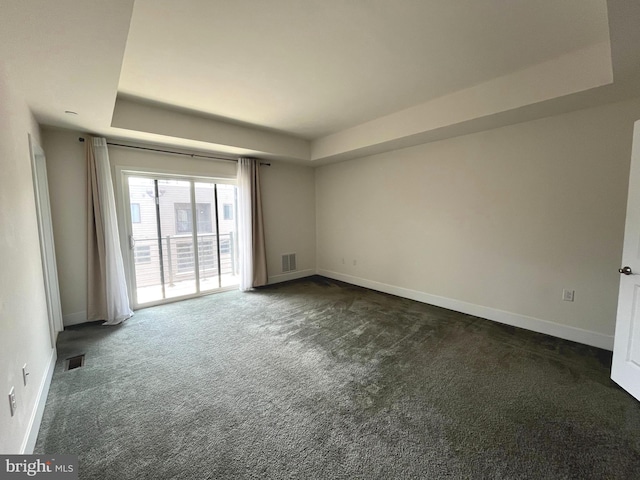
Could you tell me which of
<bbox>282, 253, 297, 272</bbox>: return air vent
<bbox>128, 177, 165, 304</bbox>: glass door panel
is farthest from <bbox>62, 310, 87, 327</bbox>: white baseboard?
<bbox>282, 253, 297, 272</bbox>: return air vent

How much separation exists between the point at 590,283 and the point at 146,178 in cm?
561

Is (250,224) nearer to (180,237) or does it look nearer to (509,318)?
(180,237)

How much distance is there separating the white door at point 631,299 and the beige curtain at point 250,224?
4446 millimetres

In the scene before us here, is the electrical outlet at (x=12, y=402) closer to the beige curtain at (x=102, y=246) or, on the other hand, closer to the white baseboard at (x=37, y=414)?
the white baseboard at (x=37, y=414)

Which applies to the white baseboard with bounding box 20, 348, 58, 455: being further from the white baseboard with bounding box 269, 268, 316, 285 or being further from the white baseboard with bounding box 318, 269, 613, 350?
the white baseboard with bounding box 318, 269, 613, 350

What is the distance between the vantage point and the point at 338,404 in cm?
196

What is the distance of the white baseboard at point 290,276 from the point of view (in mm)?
5293

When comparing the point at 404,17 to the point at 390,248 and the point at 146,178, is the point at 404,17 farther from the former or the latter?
the point at 146,178

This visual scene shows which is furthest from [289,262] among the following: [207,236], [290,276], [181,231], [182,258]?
[181,231]

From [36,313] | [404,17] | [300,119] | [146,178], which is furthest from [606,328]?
[146,178]

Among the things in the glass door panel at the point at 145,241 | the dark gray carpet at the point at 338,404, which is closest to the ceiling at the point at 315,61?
the glass door panel at the point at 145,241

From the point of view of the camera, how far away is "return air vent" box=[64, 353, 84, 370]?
249cm

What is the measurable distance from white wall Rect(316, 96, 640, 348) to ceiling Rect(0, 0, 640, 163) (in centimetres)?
37

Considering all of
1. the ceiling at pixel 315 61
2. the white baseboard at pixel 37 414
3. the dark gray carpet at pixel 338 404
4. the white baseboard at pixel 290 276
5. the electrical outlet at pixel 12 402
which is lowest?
the dark gray carpet at pixel 338 404
